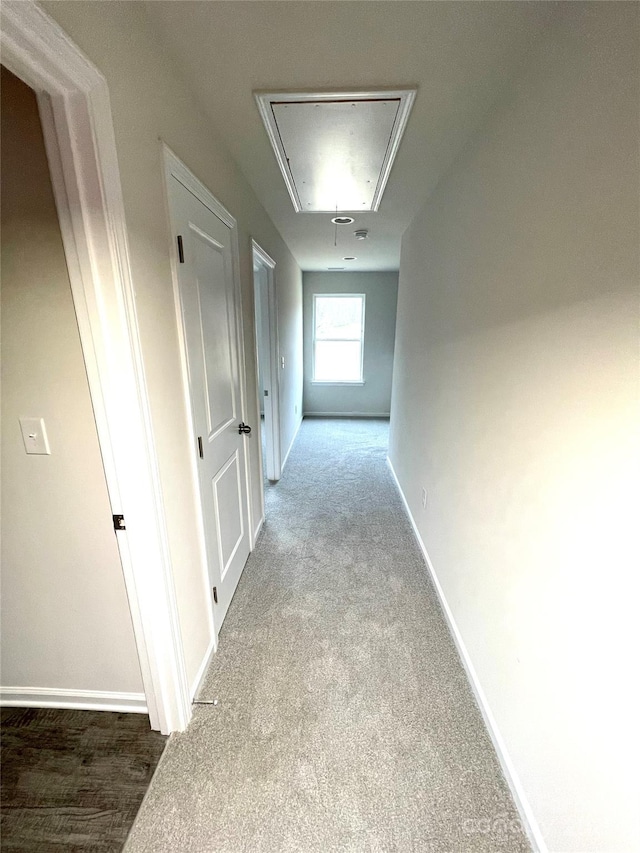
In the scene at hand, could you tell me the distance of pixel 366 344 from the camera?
19.3 ft

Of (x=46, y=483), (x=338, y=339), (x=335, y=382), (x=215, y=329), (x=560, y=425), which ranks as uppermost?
(x=215, y=329)

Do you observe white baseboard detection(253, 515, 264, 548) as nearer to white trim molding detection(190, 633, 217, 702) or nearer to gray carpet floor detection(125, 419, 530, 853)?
gray carpet floor detection(125, 419, 530, 853)

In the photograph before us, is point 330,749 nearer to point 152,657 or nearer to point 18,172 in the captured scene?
Result: point 152,657

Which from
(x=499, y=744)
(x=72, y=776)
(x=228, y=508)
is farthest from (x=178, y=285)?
(x=499, y=744)

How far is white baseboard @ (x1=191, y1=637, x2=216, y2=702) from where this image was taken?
4.75 ft

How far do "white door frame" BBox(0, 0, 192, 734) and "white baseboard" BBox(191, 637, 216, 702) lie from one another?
0.14 m

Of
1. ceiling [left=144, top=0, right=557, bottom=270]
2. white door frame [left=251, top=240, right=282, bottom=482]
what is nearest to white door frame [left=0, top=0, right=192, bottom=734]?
ceiling [left=144, top=0, right=557, bottom=270]

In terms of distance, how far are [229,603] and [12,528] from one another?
115 cm

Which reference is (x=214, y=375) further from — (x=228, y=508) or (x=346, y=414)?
(x=346, y=414)

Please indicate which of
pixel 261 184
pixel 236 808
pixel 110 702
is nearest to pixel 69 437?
pixel 110 702

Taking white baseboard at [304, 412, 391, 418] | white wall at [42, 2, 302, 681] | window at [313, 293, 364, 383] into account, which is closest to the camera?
white wall at [42, 2, 302, 681]

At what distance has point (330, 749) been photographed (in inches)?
→ 50.2

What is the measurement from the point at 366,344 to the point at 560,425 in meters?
A: 5.13

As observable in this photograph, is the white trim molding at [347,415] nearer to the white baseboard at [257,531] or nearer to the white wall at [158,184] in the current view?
the white baseboard at [257,531]
